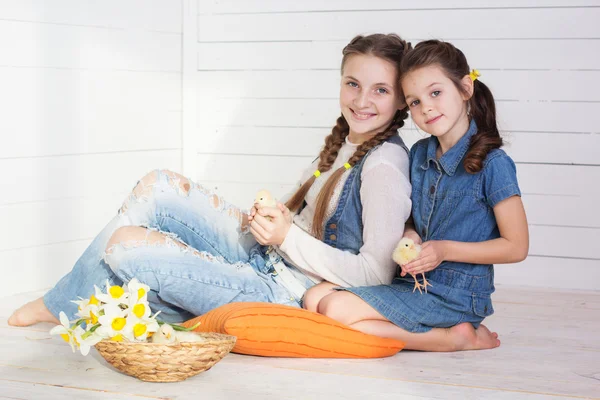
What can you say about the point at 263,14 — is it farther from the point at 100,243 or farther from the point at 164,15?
the point at 100,243

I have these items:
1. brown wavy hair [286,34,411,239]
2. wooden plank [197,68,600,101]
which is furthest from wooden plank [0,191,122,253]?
brown wavy hair [286,34,411,239]

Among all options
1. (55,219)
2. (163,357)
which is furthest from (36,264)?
(163,357)

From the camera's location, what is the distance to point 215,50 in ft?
11.8

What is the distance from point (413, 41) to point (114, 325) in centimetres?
194

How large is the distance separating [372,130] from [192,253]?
550 millimetres

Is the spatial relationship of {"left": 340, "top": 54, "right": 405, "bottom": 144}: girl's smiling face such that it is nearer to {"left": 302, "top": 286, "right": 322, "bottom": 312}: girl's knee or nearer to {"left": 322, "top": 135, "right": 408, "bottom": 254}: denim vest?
{"left": 322, "top": 135, "right": 408, "bottom": 254}: denim vest

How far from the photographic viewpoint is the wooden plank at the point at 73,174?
2.75 meters

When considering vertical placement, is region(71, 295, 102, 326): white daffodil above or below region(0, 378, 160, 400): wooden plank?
above

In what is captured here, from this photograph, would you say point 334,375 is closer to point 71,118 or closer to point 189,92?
point 71,118

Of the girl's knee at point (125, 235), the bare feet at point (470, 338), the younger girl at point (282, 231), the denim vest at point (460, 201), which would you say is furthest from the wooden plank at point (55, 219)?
the bare feet at point (470, 338)

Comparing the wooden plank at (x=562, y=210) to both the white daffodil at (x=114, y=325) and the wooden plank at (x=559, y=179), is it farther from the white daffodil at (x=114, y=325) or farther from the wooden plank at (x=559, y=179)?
the white daffodil at (x=114, y=325)

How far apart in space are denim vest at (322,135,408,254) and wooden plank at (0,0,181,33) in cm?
128

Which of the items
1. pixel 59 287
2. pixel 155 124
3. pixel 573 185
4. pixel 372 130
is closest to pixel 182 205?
pixel 59 287

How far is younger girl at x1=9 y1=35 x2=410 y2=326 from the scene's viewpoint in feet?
6.64
